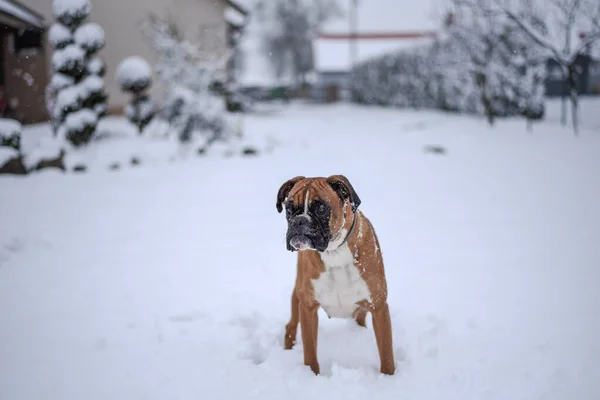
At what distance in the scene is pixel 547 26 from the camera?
468 inches

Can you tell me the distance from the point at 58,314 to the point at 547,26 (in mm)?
12639

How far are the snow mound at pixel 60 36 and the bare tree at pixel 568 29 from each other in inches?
426

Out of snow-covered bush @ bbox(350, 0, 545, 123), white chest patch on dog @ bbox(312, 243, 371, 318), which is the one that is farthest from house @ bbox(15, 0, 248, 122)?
white chest patch on dog @ bbox(312, 243, 371, 318)

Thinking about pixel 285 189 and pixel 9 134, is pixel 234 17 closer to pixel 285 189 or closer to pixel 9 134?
pixel 9 134

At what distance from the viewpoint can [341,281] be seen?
2486 millimetres

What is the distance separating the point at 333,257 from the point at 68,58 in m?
11.8

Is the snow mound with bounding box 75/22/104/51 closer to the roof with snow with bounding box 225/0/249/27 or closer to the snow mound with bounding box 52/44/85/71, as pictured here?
the snow mound with bounding box 52/44/85/71

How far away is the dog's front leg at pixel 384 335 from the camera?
2.57 meters

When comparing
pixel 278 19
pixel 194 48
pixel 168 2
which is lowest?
pixel 194 48

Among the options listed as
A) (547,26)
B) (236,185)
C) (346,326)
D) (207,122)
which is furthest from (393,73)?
(346,326)

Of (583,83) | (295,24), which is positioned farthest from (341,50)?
(583,83)

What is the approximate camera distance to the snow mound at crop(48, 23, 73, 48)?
11945 millimetres

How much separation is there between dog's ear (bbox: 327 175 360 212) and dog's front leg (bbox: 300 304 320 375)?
0.63 meters

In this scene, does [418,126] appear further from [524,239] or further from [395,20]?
[395,20]
